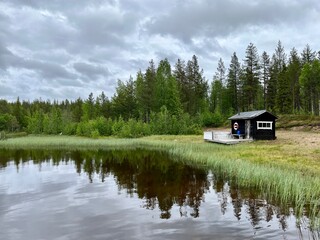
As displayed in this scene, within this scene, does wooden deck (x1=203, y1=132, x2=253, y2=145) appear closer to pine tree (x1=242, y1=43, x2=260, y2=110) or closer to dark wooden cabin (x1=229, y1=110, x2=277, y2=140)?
dark wooden cabin (x1=229, y1=110, x2=277, y2=140)

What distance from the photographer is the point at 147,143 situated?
4728cm

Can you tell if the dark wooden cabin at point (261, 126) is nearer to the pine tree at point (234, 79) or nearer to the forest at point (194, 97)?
the forest at point (194, 97)

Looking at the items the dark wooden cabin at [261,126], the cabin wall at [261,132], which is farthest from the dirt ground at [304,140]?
the dark wooden cabin at [261,126]

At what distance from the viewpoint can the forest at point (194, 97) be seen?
2505 inches

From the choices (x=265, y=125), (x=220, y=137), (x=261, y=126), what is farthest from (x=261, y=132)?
(x=220, y=137)

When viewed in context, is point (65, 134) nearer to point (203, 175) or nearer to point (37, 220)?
point (203, 175)

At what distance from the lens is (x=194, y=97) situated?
82500 mm

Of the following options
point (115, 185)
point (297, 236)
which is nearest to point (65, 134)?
point (115, 185)

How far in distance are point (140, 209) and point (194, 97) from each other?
70569 mm

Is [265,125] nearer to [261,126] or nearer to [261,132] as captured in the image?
[261,126]

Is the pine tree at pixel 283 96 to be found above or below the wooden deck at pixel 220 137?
above

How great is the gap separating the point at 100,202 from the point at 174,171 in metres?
9.16

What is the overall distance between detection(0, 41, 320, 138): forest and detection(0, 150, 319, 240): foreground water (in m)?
41.7

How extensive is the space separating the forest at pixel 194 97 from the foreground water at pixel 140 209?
41.7 m
